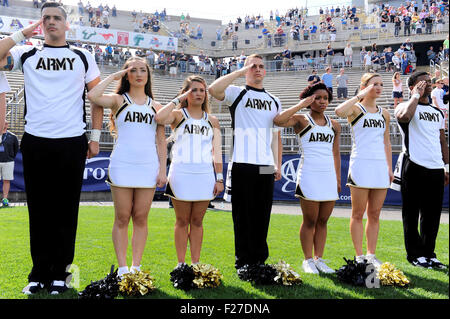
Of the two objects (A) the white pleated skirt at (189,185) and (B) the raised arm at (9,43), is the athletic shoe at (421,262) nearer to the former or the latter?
(A) the white pleated skirt at (189,185)

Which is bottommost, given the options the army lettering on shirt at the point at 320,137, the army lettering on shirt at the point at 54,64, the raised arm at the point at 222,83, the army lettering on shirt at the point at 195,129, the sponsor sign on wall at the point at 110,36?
the army lettering on shirt at the point at 320,137

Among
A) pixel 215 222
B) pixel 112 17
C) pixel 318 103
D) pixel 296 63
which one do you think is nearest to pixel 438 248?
pixel 318 103

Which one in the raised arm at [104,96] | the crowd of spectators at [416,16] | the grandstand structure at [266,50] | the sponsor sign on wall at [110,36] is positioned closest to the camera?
the raised arm at [104,96]

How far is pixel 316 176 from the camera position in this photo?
4855 mm

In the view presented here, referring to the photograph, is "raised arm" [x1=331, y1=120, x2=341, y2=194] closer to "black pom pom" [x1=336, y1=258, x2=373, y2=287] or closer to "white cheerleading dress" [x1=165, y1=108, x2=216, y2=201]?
"black pom pom" [x1=336, y1=258, x2=373, y2=287]

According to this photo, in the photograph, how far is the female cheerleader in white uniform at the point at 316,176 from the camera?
484 cm

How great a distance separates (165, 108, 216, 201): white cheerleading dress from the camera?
434 cm

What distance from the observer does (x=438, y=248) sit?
6660mm

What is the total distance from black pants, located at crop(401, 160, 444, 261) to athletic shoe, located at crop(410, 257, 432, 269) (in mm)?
61

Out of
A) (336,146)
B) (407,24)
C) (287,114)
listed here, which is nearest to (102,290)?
(287,114)

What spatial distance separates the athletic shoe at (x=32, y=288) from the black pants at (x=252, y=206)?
1888mm

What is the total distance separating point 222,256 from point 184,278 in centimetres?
179

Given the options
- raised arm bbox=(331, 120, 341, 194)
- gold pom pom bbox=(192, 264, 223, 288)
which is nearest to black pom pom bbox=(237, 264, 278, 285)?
gold pom pom bbox=(192, 264, 223, 288)

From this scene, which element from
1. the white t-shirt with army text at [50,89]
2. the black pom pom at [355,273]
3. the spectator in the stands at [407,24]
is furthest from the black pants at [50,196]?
the spectator in the stands at [407,24]
